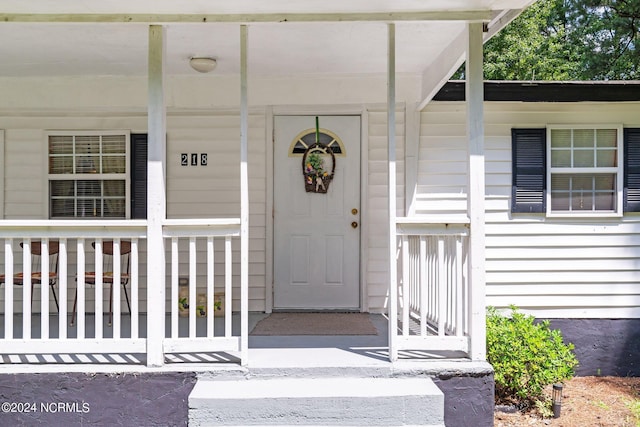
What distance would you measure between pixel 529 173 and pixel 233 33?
3.15 m

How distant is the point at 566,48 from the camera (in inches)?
612

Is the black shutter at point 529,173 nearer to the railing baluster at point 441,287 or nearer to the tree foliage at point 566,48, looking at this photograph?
the railing baluster at point 441,287

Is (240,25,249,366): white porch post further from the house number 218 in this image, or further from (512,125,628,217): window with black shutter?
(512,125,628,217): window with black shutter

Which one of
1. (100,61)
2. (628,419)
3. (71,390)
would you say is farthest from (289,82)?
(628,419)

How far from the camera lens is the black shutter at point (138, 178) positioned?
589 cm

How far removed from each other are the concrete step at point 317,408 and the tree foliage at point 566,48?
12.1 m

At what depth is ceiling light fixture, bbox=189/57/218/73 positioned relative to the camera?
201 inches

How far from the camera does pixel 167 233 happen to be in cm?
398

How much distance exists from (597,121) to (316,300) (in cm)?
326

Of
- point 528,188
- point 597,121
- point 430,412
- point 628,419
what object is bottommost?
point 628,419

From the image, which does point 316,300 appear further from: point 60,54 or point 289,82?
point 60,54

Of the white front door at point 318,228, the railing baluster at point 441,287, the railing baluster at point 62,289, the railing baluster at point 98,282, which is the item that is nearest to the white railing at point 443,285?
the railing baluster at point 441,287

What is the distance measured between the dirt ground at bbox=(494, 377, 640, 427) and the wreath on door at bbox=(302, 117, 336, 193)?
104 inches

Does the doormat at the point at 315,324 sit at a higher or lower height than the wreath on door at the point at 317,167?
lower
